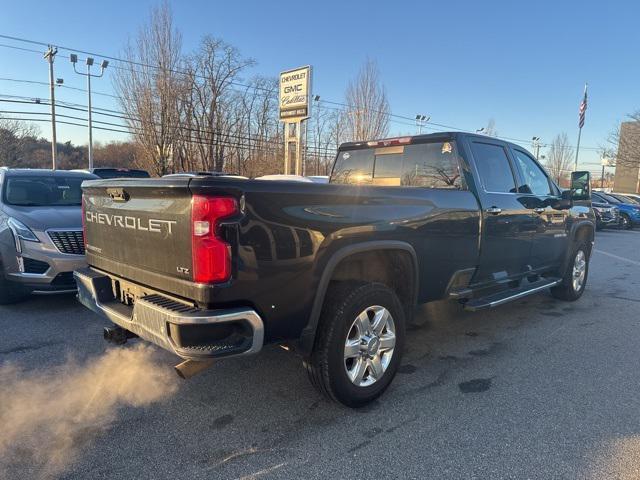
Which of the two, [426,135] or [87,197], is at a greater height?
[426,135]

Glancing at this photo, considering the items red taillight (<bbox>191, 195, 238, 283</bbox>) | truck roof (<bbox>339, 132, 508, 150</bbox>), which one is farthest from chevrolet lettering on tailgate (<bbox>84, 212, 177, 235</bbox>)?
truck roof (<bbox>339, 132, 508, 150</bbox>)

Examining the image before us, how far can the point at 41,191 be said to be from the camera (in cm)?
644

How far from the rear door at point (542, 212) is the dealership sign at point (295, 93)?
38.5ft

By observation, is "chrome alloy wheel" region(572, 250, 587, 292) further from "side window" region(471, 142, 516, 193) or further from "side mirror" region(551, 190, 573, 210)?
"side window" region(471, 142, 516, 193)

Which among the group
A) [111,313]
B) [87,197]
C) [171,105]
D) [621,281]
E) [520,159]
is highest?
[171,105]

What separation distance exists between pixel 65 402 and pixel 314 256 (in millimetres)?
2093

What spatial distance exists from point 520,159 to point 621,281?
461 cm

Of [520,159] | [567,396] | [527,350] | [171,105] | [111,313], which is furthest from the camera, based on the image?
[171,105]

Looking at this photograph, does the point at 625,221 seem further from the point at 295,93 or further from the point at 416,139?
the point at 416,139

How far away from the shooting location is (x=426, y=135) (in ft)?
14.8

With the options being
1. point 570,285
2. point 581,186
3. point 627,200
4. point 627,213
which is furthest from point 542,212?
point 627,200

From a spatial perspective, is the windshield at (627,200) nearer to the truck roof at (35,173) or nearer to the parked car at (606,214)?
the parked car at (606,214)

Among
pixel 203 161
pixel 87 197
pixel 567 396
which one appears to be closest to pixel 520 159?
pixel 567 396

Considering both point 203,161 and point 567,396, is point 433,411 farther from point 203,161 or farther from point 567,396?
point 203,161
